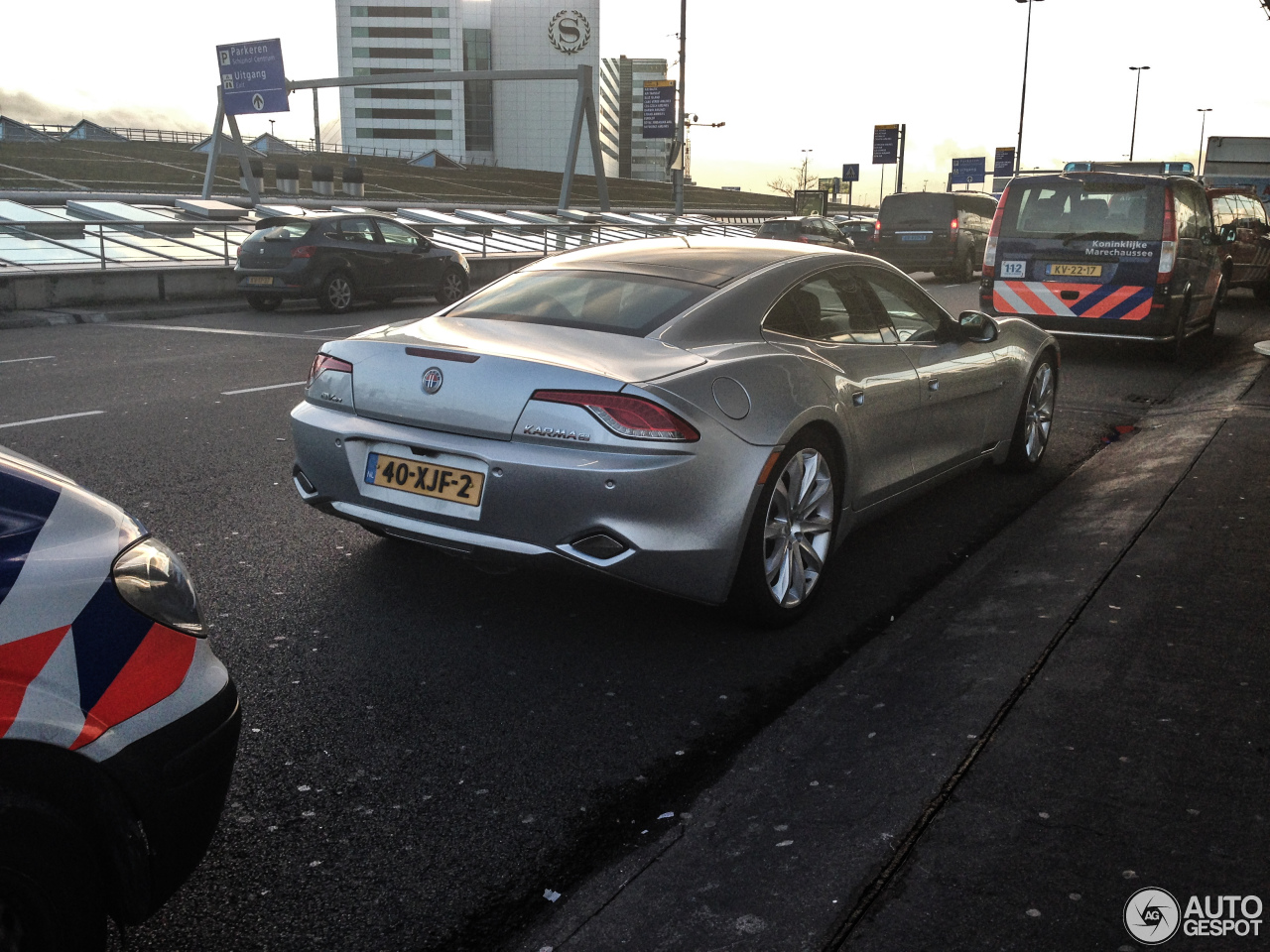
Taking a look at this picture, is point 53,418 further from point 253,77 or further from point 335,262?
point 253,77

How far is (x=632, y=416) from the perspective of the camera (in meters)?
3.54

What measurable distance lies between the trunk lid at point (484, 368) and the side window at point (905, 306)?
5.01 feet

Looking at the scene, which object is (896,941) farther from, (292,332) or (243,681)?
(292,332)

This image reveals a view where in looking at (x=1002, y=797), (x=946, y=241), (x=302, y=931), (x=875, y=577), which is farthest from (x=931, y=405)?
(x=946, y=241)

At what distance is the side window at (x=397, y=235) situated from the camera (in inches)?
711

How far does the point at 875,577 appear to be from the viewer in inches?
187

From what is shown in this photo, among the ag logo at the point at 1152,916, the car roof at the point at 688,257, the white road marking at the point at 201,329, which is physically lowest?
the white road marking at the point at 201,329

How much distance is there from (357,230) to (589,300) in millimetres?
14144

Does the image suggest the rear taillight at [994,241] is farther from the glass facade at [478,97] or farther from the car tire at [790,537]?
the glass facade at [478,97]

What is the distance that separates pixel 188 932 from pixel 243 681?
1.30m

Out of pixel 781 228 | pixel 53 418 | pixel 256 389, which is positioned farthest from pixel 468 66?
pixel 53 418

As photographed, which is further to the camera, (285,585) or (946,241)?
(946,241)

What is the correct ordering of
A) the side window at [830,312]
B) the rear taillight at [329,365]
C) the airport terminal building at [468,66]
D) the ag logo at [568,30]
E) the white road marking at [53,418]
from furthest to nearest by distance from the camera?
the ag logo at [568,30] < the airport terminal building at [468,66] < the white road marking at [53,418] < the side window at [830,312] < the rear taillight at [329,365]

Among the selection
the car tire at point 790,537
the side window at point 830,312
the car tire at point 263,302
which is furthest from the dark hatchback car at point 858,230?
the car tire at point 790,537
